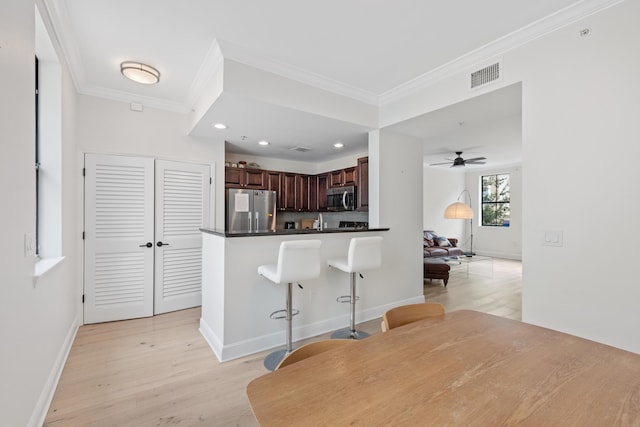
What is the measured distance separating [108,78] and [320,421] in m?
4.00

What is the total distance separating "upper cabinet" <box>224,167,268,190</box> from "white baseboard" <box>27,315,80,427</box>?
108 inches

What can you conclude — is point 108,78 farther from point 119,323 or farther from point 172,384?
point 172,384

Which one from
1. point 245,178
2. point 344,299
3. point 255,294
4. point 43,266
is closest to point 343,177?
point 245,178

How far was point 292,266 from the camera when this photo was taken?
8.01 feet

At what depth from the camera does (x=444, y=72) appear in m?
2.91

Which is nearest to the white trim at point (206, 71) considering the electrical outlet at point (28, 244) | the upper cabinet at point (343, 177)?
the electrical outlet at point (28, 244)

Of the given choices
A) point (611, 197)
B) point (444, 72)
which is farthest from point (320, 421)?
point (444, 72)

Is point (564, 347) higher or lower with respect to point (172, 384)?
higher

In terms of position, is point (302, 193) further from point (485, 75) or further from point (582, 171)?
point (582, 171)

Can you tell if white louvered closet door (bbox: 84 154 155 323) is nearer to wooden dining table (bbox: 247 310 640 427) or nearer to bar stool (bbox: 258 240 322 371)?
bar stool (bbox: 258 240 322 371)

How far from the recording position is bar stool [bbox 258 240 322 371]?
2414 mm

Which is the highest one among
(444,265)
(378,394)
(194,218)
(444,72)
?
(444,72)

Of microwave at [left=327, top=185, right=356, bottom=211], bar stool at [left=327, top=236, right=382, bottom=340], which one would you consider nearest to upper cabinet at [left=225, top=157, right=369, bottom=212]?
microwave at [left=327, top=185, right=356, bottom=211]

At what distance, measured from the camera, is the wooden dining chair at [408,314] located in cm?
157
